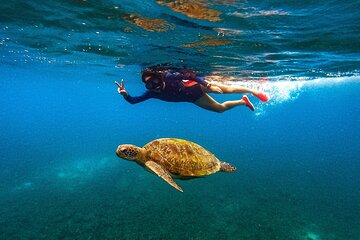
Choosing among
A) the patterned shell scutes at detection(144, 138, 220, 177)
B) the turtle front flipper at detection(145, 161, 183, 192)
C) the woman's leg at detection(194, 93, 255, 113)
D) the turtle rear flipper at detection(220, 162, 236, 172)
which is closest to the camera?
the turtle front flipper at detection(145, 161, 183, 192)

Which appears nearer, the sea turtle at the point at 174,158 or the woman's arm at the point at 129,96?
the sea turtle at the point at 174,158

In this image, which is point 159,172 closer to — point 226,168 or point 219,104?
point 226,168

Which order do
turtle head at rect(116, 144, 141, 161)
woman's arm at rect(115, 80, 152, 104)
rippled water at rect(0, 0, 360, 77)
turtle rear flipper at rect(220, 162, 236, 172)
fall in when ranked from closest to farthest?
1. turtle head at rect(116, 144, 141, 161)
2. turtle rear flipper at rect(220, 162, 236, 172)
3. rippled water at rect(0, 0, 360, 77)
4. woman's arm at rect(115, 80, 152, 104)

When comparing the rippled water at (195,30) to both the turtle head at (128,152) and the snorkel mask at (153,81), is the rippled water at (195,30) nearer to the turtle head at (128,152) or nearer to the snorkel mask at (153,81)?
the snorkel mask at (153,81)

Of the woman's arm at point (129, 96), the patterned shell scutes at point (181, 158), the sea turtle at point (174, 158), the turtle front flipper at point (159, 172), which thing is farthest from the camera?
the woman's arm at point (129, 96)

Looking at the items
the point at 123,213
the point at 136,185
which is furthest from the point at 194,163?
the point at 136,185

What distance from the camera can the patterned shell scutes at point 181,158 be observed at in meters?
7.09

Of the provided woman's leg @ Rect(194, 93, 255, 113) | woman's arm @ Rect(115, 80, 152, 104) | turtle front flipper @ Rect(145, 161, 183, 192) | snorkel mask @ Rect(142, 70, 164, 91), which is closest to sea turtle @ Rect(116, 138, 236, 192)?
turtle front flipper @ Rect(145, 161, 183, 192)

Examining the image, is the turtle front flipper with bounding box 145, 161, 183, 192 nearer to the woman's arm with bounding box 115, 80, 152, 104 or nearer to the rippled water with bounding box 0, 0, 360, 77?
the woman's arm with bounding box 115, 80, 152, 104

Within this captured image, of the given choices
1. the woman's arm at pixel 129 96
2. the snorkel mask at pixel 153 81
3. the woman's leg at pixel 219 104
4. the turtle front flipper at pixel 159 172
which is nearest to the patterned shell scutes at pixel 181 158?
the turtle front flipper at pixel 159 172

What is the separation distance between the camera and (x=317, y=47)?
1314 centimetres

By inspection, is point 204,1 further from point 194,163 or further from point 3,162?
point 3,162

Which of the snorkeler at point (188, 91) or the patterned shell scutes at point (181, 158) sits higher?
the snorkeler at point (188, 91)

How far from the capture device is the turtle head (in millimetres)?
6480
